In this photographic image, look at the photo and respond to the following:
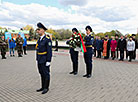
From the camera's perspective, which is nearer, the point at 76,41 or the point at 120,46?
the point at 76,41

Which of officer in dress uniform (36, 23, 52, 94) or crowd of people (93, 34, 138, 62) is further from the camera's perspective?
crowd of people (93, 34, 138, 62)

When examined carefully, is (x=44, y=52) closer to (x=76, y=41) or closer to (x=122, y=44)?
(x=76, y=41)

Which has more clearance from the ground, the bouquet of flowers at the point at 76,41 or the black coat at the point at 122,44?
the bouquet of flowers at the point at 76,41

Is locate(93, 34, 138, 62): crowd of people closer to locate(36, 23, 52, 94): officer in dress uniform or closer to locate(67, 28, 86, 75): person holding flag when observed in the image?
locate(67, 28, 86, 75): person holding flag

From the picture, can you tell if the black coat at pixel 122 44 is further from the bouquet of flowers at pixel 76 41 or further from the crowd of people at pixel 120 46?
the bouquet of flowers at pixel 76 41

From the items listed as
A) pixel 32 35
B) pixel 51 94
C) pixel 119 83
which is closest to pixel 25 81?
pixel 51 94

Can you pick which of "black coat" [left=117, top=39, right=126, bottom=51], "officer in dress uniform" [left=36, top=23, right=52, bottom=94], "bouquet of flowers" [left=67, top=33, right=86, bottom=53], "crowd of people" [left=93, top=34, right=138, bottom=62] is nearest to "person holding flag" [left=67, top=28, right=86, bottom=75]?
"bouquet of flowers" [left=67, top=33, right=86, bottom=53]

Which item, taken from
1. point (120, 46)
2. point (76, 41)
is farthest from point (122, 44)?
point (76, 41)

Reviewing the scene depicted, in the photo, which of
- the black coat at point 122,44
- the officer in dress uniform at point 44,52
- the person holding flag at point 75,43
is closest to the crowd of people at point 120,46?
the black coat at point 122,44

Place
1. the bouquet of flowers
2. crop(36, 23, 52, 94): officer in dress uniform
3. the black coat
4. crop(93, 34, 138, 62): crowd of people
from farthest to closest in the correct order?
the black coat
crop(93, 34, 138, 62): crowd of people
the bouquet of flowers
crop(36, 23, 52, 94): officer in dress uniform

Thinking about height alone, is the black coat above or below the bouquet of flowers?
below

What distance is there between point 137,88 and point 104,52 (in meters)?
7.22

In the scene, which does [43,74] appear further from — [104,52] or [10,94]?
[104,52]

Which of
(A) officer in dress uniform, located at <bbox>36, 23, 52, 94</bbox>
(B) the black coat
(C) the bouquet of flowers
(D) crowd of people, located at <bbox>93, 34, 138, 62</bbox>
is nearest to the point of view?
(A) officer in dress uniform, located at <bbox>36, 23, 52, 94</bbox>
